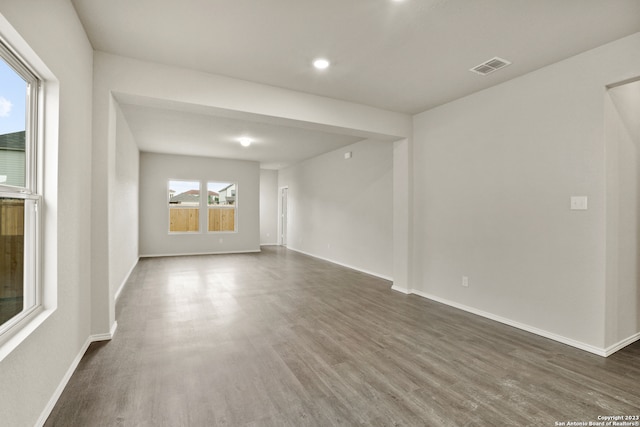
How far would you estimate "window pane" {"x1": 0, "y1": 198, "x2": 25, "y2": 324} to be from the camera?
153 centimetres

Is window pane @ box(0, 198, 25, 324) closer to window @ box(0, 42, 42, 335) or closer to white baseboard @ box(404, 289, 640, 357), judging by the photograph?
window @ box(0, 42, 42, 335)

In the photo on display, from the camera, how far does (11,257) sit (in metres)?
1.62

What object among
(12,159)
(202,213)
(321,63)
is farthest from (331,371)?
(202,213)

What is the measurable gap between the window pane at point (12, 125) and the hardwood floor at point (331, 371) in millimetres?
1415

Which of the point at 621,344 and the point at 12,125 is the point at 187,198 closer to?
the point at 12,125

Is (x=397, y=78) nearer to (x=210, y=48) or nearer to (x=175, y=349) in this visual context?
(x=210, y=48)

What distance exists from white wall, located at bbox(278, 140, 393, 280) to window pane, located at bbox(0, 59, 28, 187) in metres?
4.79

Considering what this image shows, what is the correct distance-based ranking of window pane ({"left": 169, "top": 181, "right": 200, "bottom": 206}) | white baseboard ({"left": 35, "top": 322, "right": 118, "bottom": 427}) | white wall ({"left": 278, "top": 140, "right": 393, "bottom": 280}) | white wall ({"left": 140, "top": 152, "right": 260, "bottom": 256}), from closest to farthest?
white baseboard ({"left": 35, "top": 322, "right": 118, "bottom": 427}) < white wall ({"left": 278, "top": 140, "right": 393, "bottom": 280}) < white wall ({"left": 140, "top": 152, "right": 260, "bottom": 256}) < window pane ({"left": 169, "top": 181, "right": 200, "bottom": 206})

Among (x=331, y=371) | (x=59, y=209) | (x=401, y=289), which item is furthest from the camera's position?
(x=401, y=289)

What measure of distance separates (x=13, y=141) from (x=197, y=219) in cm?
706

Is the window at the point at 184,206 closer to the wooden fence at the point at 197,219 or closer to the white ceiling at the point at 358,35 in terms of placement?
the wooden fence at the point at 197,219

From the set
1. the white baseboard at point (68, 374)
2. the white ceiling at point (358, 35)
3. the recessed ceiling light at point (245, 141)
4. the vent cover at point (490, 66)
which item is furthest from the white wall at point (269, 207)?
the vent cover at point (490, 66)

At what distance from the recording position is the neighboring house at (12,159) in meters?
1.54

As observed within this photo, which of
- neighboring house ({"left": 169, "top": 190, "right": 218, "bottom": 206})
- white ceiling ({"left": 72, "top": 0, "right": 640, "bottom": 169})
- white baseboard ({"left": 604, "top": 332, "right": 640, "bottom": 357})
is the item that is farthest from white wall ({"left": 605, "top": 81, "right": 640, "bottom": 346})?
neighboring house ({"left": 169, "top": 190, "right": 218, "bottom": 206})
